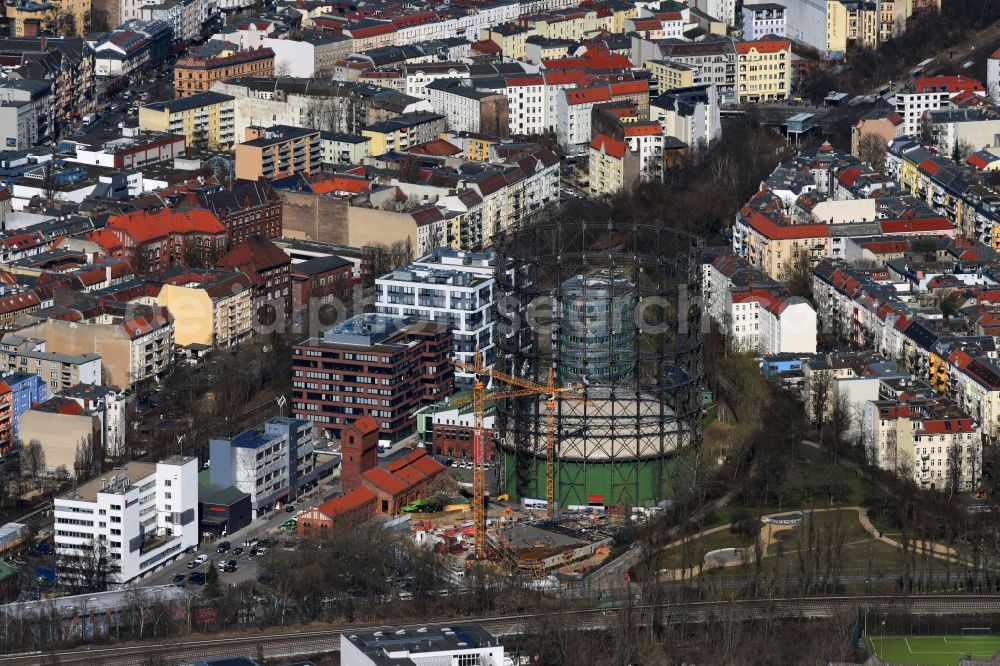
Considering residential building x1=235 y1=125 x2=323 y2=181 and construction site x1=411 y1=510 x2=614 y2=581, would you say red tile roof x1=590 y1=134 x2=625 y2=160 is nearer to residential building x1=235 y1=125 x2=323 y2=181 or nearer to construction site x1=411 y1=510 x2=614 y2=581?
residential building x1=235 y1=125 x2=323 y2=181

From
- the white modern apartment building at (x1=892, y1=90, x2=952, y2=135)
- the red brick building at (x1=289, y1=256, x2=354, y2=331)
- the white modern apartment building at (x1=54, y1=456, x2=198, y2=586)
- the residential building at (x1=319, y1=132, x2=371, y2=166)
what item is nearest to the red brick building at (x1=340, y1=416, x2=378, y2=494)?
the white modern apartment building at (x1=54, y1=456, x2=198, y2=586)

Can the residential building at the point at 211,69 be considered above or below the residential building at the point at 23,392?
above

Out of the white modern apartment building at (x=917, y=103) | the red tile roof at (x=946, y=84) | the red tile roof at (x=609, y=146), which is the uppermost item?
the red tile roof at (x=946, y=84)

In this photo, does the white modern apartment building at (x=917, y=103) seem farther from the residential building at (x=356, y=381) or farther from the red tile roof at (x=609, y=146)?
the residential building at (x=356, y=381)

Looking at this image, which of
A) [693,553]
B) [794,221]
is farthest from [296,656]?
[794,221]

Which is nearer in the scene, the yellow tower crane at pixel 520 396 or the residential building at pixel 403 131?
the yellow tower crane at pixel 520 396

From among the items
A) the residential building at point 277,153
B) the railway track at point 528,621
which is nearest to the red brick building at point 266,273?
the residential building at point 277,153

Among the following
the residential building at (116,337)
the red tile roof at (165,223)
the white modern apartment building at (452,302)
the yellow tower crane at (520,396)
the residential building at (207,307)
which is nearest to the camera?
the yellow tower crane at (520,396)

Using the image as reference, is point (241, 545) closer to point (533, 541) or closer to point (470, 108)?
point (533, 541)
